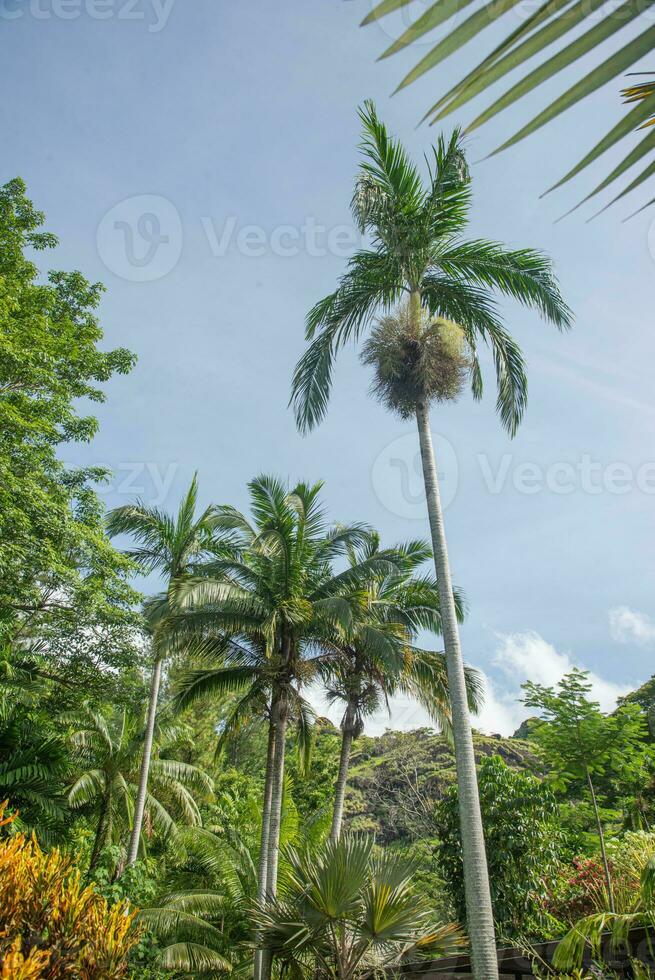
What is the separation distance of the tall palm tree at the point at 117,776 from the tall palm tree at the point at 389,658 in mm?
6848

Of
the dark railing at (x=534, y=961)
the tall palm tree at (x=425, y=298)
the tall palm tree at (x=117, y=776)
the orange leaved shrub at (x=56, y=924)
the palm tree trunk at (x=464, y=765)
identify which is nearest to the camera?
the orange leaved shrub at (x=56, y=924)

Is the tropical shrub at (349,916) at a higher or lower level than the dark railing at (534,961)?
higher

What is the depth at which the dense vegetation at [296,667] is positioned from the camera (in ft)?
28.5

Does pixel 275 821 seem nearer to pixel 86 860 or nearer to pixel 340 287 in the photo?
pixel 86 860

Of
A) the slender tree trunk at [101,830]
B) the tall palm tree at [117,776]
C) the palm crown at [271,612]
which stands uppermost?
the palm crown at [271,612]

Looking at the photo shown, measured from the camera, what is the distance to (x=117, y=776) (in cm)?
2047

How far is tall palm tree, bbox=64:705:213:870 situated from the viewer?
65.7 ft

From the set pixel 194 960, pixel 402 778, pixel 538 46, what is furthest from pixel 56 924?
pixel 402 778

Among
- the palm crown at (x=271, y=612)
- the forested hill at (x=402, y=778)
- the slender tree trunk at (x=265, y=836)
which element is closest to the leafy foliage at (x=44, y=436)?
the palm crown at (x=271, y=612)

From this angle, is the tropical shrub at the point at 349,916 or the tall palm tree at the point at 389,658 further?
the tall palm tree at the point at 389,658

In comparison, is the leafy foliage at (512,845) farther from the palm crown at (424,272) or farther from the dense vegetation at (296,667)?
the palm crown at (424,272)

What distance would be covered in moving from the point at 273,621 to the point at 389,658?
251 cm

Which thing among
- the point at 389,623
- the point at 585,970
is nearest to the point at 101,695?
the point at 389,623

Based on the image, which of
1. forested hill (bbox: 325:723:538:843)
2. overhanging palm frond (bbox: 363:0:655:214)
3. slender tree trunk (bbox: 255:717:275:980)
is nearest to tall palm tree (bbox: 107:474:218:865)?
slender tree trunk (bbox: 255:717:275:980)
